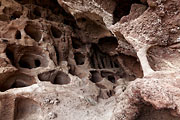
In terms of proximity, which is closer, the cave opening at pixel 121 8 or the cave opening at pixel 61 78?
the cave opening at pixel 121 8

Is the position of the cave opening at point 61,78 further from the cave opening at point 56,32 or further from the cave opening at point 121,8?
the cave opening at point 121,8

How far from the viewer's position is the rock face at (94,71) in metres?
1.94

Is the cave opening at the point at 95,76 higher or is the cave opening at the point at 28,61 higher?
the cave opening at the point at 28,61

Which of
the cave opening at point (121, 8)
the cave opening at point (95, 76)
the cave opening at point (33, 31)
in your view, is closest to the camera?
the cave opening at point (121, 8)

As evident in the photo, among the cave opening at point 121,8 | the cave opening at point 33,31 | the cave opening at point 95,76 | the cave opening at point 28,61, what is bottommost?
the cave opening at point 95,76

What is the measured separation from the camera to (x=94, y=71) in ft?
17.9

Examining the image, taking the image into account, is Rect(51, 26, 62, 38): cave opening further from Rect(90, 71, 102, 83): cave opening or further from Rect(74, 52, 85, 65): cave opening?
Rect(90, 71, 102, 83): cave opening

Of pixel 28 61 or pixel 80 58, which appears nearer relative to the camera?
pixel 28 61

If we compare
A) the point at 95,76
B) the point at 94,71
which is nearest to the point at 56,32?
the point at 94,71

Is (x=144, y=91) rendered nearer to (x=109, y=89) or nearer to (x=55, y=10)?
(x=109, y=89)

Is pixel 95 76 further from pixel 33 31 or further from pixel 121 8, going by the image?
pixel 33 31

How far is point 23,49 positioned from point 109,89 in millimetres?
3077

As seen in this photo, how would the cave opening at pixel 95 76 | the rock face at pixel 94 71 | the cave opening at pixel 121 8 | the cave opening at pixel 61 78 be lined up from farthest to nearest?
1. the cave opening at pixel 95 76
2. the cave opening at pixel 61 78
3. the cave opening at pixel 121 8
4. the rock face at pixel 94 71

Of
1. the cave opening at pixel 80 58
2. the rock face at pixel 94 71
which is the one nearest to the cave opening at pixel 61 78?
the rock face at pixel 94 71
